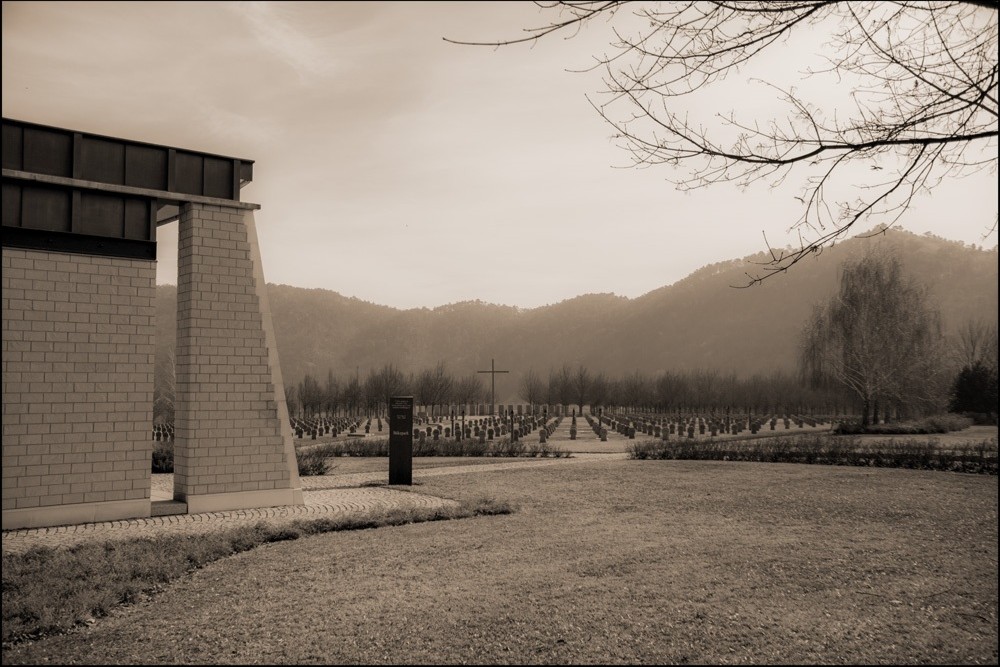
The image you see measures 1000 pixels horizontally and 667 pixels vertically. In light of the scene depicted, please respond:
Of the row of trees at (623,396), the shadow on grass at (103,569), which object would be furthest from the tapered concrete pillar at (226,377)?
the row of trees at (623,396)

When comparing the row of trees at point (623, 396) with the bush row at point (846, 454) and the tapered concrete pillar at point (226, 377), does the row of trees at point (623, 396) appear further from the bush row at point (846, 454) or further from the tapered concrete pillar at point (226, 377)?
the tapered concrete pillar at point (226, 377)

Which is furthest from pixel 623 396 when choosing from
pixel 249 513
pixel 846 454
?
Answer: pixel 249 513

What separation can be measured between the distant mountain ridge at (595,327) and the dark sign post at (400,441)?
339 feet

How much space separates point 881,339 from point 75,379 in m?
34.3

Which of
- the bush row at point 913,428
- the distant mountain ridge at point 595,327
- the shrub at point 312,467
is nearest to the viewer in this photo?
the shrub at point 312,467

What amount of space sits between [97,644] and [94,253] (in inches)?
256

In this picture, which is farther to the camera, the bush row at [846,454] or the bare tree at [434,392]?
the bare tree at [434,392]

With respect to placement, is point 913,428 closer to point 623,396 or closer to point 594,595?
point 594,595

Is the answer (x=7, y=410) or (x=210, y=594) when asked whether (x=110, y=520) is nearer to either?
(x=7, y=410)

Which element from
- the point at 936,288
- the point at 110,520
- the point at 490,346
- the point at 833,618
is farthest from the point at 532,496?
the point at 490,346

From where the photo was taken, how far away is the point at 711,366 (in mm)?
124625

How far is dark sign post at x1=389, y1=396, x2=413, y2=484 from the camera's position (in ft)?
47.1

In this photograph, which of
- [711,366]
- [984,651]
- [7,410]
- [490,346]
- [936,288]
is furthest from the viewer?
[490,346]

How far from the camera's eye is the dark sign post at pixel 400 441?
14.3m
